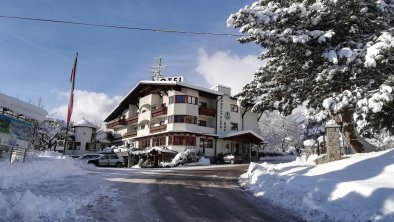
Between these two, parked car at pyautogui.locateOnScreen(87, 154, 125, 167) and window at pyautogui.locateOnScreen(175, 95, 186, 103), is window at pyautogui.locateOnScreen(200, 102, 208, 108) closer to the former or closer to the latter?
window at pyautogui.locateOnScreen(175, 95, 186, 103)

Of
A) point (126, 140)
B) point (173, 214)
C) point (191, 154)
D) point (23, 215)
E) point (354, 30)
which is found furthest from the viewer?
point (126, 140)

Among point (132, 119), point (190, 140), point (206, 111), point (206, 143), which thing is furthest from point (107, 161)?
point (132, 119)

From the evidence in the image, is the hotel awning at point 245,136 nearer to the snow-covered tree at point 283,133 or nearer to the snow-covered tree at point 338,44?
the snow-covered tree at point 283,133

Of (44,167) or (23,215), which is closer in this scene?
(23,215)

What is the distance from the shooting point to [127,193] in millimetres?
13531

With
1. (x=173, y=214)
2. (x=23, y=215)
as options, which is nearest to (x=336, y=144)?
(x=173, y=214)

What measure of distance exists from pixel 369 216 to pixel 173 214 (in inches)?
200

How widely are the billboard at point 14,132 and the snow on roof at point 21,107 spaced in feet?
1.60

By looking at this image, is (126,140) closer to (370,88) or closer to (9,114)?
(9,114)

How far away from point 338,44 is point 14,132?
1713 centimetres

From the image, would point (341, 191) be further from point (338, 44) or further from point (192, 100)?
point (192, 100)

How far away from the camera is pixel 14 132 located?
1766cm

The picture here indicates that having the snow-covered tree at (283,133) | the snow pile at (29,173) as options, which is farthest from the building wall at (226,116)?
the snow pile at (29,173)

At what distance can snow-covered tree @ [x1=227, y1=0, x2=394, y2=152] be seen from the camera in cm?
1589
